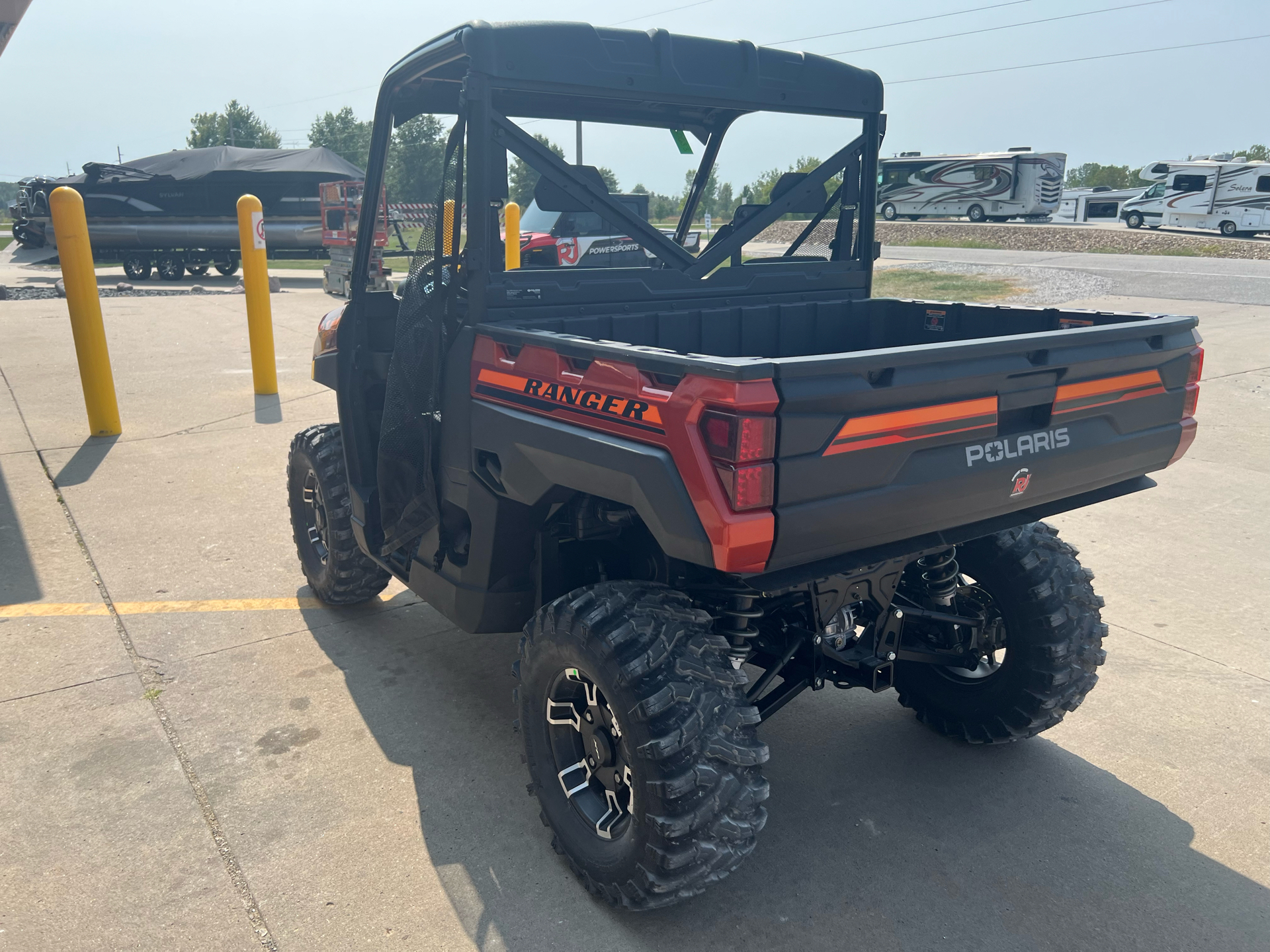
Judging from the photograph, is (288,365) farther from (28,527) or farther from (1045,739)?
(1045,739)

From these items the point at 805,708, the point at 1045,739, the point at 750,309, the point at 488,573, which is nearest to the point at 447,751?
the point at 488,573

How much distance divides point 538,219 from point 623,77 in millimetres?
2224

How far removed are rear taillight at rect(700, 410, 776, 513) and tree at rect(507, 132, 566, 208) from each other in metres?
1.37

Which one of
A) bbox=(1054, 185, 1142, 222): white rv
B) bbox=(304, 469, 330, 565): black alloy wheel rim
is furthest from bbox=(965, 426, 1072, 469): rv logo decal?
bbox=(1054, 185, 1142, 222): white rv

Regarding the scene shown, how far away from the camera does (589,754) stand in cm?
295

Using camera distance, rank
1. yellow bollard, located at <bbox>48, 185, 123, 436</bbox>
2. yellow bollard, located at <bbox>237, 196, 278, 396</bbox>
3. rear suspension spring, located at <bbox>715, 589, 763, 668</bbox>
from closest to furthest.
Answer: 1. rear suspension spring, located at <bbox>715, 589, 763, 668</bbox>
2. yellow bollard, located at <bbox>48, 185, 123, 436</bbox>
3. yellow bollard, located at <bbox>237, 196, 278, 396</bbox>

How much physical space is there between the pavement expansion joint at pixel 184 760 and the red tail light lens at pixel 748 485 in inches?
67.8

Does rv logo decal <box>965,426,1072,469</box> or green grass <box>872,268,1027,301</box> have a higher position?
rv logo decal <box>965,426,1072,469</box>

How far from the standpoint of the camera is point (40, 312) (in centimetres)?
1544

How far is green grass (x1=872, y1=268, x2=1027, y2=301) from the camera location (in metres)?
18.1

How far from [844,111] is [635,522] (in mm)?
1836

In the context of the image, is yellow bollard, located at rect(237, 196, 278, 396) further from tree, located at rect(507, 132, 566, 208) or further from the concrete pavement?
tree, located at rect(507, 132, 566, 208)

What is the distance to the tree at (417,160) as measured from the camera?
3283 mm

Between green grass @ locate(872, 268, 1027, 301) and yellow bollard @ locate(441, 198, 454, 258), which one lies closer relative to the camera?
yellow bollard @ locate(441, 198, 454, 258)
